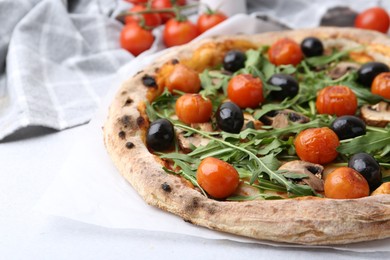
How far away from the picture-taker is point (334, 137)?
358cm

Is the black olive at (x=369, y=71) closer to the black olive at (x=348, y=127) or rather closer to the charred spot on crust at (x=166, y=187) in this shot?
the black olive at (x=348, y=127)

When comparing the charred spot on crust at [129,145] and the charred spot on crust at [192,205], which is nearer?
the charred spot on crust at [192,205]

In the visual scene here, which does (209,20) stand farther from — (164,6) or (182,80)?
(182,80)

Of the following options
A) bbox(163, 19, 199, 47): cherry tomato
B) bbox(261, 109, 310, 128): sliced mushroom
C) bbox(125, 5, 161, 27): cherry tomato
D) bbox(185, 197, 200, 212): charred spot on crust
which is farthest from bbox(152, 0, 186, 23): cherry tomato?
bbox(185, 197, 200, 212): charred spot on crust

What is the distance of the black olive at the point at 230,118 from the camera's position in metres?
3.83

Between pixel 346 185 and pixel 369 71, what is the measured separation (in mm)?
1421

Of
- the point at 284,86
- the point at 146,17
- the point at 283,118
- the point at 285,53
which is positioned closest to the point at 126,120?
the point at 283,118

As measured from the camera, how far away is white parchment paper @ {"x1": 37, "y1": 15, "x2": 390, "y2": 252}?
10.7 feet

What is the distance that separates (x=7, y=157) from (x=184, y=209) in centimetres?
150

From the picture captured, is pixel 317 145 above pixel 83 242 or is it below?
above

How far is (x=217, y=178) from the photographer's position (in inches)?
129

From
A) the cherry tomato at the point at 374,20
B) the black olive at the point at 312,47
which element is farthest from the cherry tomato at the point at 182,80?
the cherry tomato at the point at 374,20

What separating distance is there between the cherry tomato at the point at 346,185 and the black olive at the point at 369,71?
132cm

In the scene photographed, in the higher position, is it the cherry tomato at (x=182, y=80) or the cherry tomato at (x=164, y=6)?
the cherry tomato at (x=182, y=80)
